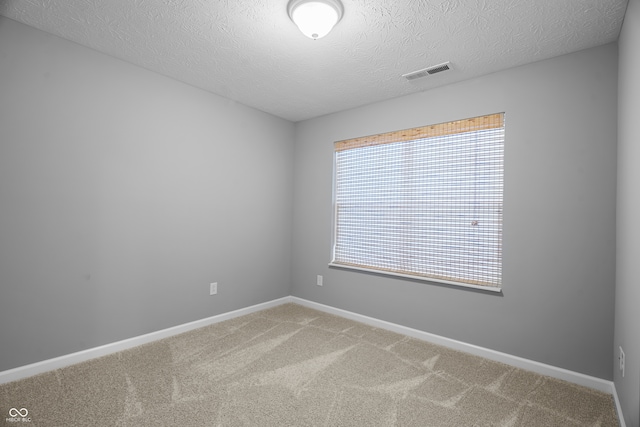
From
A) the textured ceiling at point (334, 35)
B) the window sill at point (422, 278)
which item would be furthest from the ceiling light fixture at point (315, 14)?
the window sill at point (422, 278)

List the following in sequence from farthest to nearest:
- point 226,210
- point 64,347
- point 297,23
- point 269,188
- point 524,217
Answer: point 269,188
point 226,210
point 524,217
point 64,347
point 297,23

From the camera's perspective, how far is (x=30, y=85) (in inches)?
84.8

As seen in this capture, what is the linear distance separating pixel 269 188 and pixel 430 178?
6.27ft

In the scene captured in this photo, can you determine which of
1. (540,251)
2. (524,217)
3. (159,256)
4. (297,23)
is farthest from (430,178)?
(159,256)

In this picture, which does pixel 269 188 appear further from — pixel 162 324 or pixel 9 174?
pixel 9 174

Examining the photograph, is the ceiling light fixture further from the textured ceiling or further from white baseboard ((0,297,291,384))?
white baseboard ((0,297,291,384))

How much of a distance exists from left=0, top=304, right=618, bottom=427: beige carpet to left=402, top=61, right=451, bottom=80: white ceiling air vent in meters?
2.43

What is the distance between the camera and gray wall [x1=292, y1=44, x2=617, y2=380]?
217 centimetres

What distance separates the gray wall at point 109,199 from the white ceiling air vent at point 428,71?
184 centimetres

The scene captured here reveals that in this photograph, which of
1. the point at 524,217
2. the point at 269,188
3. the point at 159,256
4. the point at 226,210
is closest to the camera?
the point at 524,217

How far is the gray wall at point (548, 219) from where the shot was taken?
2.17 m

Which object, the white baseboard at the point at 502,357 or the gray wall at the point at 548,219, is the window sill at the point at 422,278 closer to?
the gray wall at the point at 548,219
